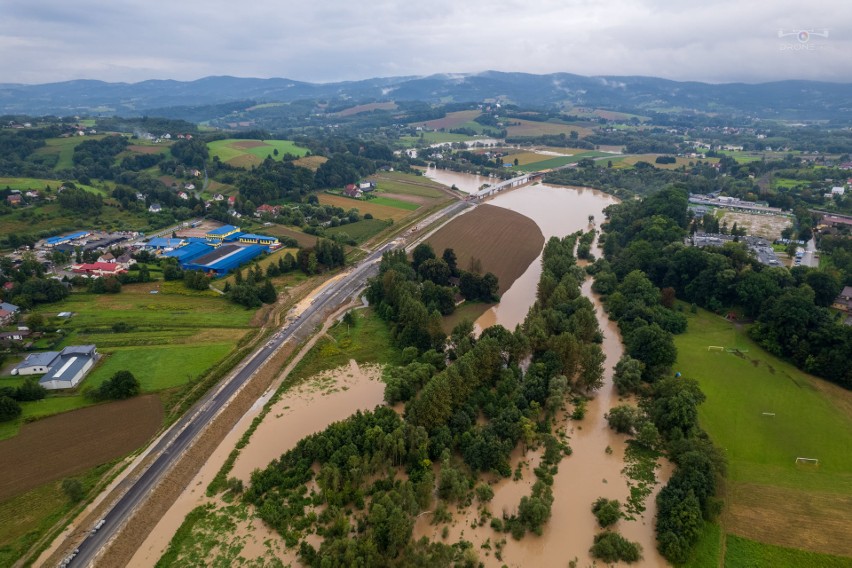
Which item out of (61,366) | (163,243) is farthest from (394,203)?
(61,366)

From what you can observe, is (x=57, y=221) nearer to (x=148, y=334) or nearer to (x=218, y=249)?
(x=218, y=249)

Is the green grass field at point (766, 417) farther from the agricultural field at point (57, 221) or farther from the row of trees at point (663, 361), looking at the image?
the agricultural field at point (57, 221)

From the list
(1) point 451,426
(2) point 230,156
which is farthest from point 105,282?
(2) point 230,156

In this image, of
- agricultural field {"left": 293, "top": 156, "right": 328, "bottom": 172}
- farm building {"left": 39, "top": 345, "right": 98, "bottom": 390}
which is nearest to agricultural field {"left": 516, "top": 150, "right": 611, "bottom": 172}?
agricultural field {"left": 293, "top": 156, "right": 328, "bottom": 172}

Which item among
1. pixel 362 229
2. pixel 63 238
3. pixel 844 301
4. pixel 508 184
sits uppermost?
pixel 508 184

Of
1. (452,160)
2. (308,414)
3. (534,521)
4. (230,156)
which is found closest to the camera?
(534,521)

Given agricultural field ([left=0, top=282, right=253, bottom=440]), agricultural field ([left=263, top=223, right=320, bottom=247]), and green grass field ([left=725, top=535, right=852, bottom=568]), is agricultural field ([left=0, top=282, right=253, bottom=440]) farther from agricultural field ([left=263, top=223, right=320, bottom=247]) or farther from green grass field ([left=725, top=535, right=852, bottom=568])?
green grass field ([left=725, top=535, right=852, bottom=568])

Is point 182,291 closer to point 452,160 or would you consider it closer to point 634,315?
point 634,315

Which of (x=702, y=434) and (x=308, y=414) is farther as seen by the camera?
(x=308, y=414)
